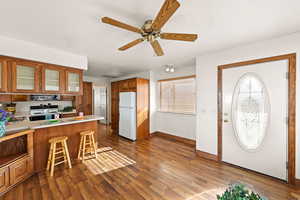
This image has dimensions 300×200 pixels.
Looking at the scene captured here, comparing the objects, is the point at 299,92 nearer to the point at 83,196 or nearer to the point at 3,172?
the point at 83,196

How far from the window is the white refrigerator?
3.98 feet

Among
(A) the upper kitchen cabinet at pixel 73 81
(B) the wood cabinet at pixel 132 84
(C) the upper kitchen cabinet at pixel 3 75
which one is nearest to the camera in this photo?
(C) the upper kitchen cabinet at pixel 3 75

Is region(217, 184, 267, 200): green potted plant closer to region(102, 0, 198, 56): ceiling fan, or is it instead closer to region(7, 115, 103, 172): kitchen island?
region(102, 0, 198, 56): ceiling fan

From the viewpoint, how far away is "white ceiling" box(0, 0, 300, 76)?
1373 millimetres

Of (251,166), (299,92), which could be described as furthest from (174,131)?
(299,92)

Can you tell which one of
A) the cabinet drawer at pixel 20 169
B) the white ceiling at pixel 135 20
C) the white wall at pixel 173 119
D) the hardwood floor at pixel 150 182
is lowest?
the hardwood floor at pixel 150 182

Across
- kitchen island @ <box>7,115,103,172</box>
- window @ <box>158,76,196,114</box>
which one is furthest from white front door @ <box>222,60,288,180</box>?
kitchen island @ <box>7,115,103,172</box>

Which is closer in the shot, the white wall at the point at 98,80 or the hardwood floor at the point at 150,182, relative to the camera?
the hardwood floor at the point at 150,182

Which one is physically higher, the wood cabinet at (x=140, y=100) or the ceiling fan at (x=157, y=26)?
the ceiling fan at (x=157, y=26)

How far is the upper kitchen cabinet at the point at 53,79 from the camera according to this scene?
8.82 ft

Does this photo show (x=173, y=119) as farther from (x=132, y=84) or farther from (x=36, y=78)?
(x=36, y=78)

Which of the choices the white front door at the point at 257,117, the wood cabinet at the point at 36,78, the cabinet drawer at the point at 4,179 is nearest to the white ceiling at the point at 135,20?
the wood cabinet at the point at 36,78

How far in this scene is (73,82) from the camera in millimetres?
3148

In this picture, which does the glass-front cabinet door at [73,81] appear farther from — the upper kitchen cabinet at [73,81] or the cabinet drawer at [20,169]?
the cabinet drawer at [20,169]
